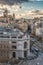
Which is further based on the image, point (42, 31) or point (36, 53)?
point (42, 31)

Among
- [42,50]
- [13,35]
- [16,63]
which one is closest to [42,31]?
[42,50]

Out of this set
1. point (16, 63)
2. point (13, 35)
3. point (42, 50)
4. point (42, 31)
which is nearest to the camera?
point (16, 63)

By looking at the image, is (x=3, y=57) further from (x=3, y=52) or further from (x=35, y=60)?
(x=35, y=60)

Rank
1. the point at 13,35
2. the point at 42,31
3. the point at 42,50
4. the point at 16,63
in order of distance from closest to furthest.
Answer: the point at 16,63, the point at 13,35, the point at 42,50, the point at 42,31

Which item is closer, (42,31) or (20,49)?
(20,49)

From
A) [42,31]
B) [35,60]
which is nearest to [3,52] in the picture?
[35,60]

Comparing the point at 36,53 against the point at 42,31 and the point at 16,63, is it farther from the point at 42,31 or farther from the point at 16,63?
the point at 42,31

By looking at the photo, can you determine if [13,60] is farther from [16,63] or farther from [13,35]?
[13,35]

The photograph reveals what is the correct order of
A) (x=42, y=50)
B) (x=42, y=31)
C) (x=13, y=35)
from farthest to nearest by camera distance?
(x=42, y=31)
(x=42, y=50)
(x=13, y=35)

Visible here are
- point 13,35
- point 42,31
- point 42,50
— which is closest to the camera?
point 13,35
